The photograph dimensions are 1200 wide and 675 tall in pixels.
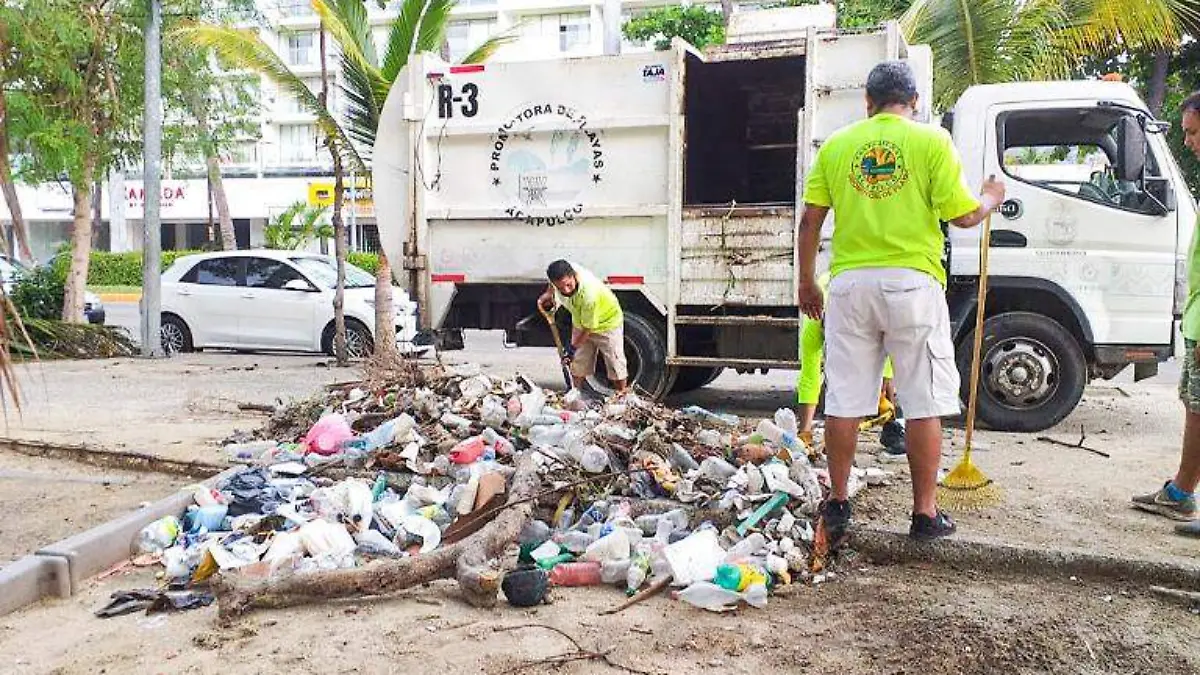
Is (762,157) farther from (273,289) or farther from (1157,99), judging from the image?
(1157,99)

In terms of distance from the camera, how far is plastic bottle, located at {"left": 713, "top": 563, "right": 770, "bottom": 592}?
348 cm

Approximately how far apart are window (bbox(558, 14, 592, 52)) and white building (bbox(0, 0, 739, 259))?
4 cm

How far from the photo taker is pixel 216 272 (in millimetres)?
12227

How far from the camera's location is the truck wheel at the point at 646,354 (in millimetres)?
7676

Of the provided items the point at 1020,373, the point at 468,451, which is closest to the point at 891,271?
the point at 468,451

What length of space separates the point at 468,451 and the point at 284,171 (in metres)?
41.6

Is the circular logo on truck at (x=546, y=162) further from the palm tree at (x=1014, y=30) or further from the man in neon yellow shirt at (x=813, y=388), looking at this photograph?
the palm tree at (x=1014, y=30)

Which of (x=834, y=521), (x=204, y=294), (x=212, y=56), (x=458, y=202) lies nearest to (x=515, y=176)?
(x=458, y=202)

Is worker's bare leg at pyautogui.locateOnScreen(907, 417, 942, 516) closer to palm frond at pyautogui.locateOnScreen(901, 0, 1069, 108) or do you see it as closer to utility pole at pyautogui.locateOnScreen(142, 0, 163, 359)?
palm frond at pyautogui.locateOnScreen(901, 0, 1069, 108)

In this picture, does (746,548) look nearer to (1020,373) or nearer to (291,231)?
(1020,373)

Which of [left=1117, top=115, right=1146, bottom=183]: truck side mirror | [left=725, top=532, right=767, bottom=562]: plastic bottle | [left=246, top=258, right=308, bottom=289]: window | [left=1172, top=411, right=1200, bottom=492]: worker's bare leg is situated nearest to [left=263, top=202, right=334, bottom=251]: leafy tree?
[left=246, top=258, right=308, bottom=289]: window

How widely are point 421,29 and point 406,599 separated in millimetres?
7697

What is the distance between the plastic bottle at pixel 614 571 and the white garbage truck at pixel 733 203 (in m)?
3.91

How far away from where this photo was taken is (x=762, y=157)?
883 centimetres
